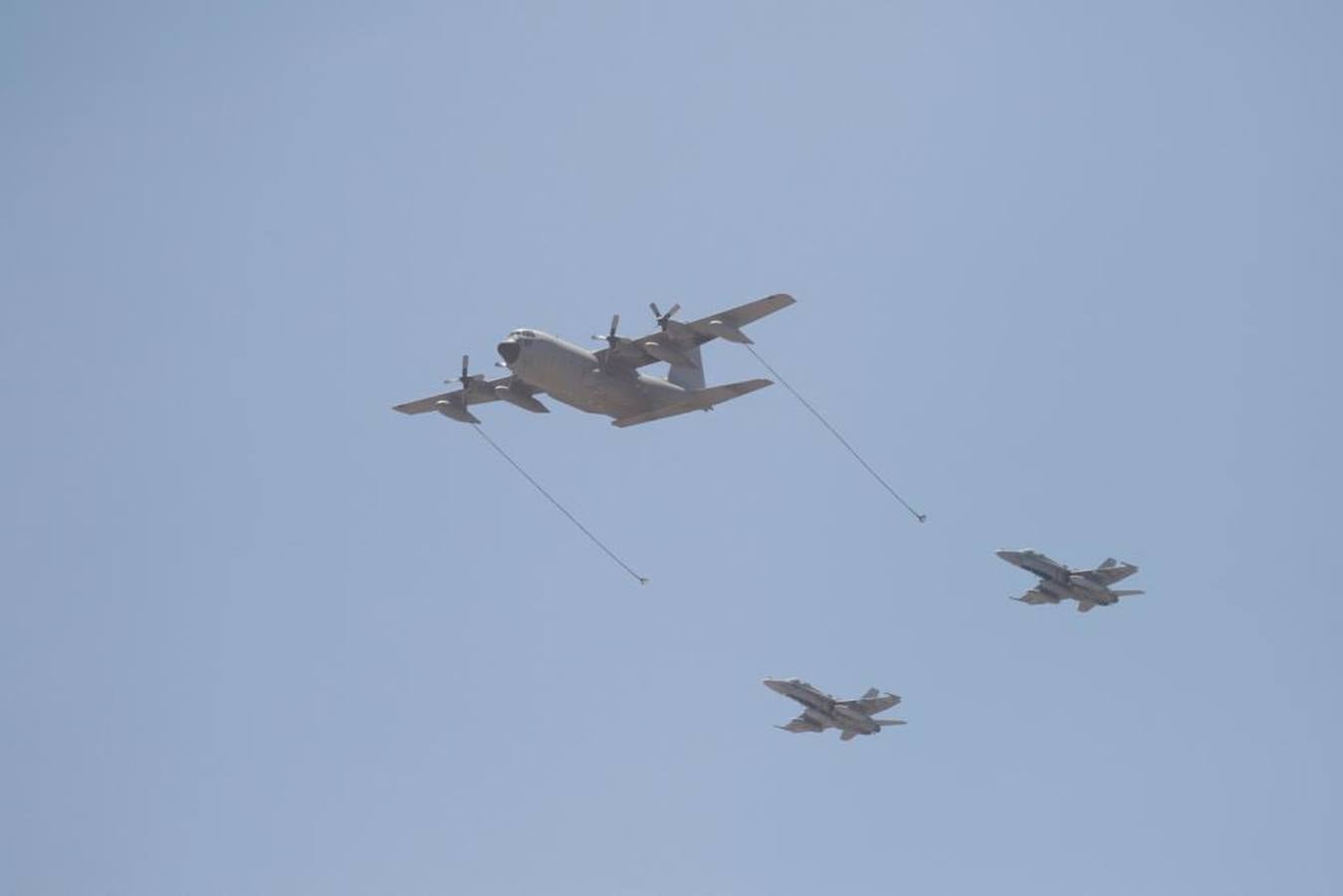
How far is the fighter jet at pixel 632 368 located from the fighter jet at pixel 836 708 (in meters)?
22.2

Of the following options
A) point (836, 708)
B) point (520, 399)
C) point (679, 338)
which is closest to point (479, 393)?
point (520, 399)

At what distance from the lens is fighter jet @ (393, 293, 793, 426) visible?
56.3 meters

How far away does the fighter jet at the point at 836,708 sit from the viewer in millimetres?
76500

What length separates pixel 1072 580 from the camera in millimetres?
78750

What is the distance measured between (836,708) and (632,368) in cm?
2553

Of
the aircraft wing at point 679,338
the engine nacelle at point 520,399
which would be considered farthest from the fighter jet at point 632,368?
the engine nacelle at point 520,399

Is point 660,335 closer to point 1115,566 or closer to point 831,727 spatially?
point 831,727

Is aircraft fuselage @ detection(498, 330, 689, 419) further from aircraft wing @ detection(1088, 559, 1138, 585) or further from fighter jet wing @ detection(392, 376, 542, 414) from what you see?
aircraft wing @ detection(1088, 559, 1138, 585)

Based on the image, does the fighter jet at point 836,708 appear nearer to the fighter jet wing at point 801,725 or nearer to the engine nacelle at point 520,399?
the fighter jet wing at point 801,725

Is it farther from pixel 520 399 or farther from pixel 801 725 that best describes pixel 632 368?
pixel 801 725

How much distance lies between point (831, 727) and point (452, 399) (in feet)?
84.3

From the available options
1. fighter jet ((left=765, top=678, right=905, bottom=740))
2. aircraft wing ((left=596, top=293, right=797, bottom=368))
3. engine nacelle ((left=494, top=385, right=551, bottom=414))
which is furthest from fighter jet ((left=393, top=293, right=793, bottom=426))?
fighter jet ((left=765, top=678, right=905, bottom=740))

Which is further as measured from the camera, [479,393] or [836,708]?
[836,708]

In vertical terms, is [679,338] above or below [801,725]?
above
